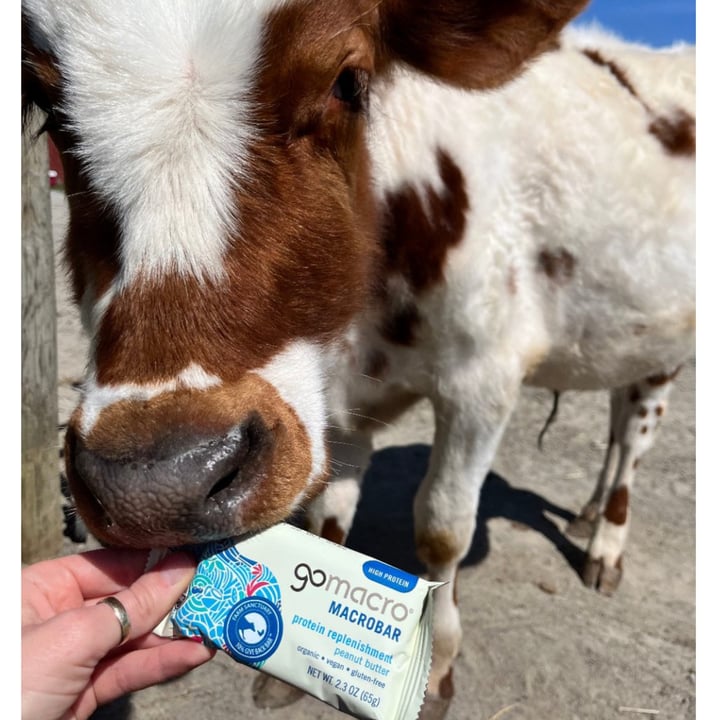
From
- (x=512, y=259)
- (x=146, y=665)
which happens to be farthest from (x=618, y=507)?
(x=146, y=665)

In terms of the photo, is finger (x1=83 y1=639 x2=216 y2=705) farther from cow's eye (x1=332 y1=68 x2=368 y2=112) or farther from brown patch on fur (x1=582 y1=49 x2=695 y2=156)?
brown patch on fur (x1=582 y1=49 x2=695 y2=156)

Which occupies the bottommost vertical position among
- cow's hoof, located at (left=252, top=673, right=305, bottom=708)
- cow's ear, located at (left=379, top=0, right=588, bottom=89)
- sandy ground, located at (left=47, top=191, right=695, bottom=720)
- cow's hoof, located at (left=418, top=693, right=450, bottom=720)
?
cow's hoof, located at (left=252, top=673, right=305, bottom=708)

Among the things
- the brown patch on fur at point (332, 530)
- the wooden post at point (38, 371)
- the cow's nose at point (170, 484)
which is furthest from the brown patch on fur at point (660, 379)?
the cow's nose at point (170, 484)

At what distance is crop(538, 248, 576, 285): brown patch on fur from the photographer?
2.68m

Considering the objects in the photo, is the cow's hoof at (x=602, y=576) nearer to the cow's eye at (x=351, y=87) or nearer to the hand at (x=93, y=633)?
the hand at (x=93, y=633)

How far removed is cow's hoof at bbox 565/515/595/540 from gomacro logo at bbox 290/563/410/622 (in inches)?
113

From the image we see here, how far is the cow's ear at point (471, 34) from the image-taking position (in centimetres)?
185

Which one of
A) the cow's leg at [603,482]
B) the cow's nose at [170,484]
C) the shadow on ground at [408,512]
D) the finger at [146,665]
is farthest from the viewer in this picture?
the cow's leg at [603,482]

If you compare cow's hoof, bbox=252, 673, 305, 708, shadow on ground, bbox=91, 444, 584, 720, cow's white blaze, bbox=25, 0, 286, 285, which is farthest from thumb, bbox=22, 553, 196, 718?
shadow on ground, bbox=91, 444, 584, 720

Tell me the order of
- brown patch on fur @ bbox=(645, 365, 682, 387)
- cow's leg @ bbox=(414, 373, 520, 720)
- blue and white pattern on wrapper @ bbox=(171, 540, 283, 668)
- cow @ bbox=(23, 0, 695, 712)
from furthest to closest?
brown patch on fur @ bbox=(645, 365, 682, 387), cow's leg @ bbox=(414, 373, 520, 720), blue and white pattern on wrapper @ bbox=(171, 540, 283, 668), cow @ bbox=(23, 0, 695, 712)

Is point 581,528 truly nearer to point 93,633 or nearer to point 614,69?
point 614,69

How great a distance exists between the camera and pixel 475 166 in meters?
2.43

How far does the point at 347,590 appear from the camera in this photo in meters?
1.47

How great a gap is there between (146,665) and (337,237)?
0.98 metres
